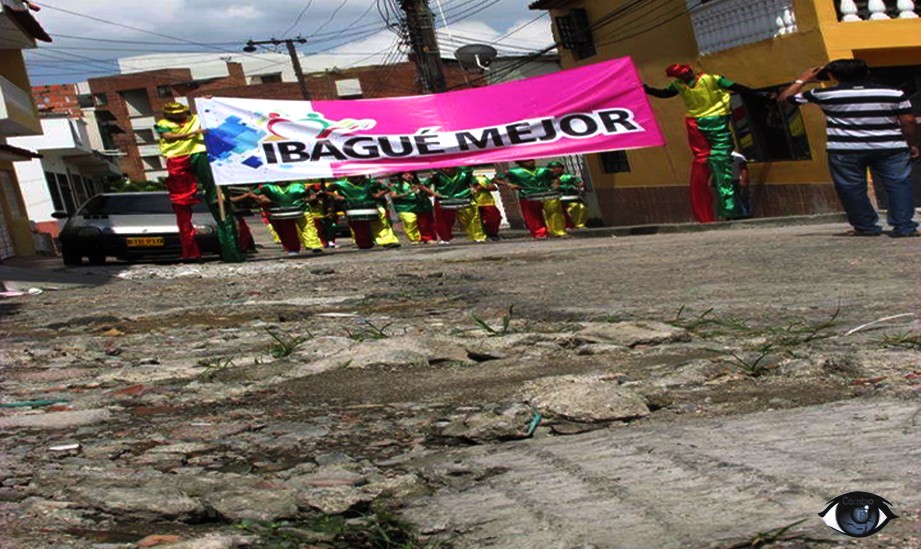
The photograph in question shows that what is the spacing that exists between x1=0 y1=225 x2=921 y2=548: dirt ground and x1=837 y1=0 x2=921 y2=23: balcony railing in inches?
353

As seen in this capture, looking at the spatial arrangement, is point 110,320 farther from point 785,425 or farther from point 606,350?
point 785,425

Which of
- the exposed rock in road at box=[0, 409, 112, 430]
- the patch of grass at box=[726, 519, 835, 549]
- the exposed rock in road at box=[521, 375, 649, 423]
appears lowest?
the patch of grass at box=[726, 519, 835, 549]

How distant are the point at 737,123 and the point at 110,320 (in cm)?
1362

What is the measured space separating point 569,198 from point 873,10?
247 inches

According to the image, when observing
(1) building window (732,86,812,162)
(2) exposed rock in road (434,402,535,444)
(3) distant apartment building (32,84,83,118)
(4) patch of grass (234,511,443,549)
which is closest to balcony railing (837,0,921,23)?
(1) building window (732,86,812,162)

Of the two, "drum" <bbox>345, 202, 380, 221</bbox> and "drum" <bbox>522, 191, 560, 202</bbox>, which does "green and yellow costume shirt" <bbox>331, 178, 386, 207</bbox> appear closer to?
"drum" <bbox>345, 202, 380, 221</bbox>

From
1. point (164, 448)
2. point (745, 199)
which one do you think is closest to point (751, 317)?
point (164, 448)

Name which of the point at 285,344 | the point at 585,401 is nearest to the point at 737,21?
the point at 285,344

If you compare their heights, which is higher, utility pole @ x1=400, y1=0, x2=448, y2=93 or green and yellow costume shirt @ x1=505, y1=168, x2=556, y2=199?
utility pole @ x1=400, y1=0, x2=448, y2=93

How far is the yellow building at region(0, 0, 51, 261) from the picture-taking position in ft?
80.0

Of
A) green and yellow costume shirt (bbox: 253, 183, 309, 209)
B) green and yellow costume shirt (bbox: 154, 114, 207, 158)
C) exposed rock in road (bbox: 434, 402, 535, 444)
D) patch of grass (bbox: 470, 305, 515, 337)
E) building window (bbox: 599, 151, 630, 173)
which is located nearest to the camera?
exposed rock in road (bbox: 434, 402, 535, 444)

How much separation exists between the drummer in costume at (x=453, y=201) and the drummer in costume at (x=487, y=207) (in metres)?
0.75

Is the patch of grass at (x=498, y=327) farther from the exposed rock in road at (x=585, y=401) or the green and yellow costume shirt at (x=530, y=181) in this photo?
the green and yellow costume shirt at (x=530, y=181)

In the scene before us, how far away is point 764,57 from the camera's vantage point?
59.7 feet
